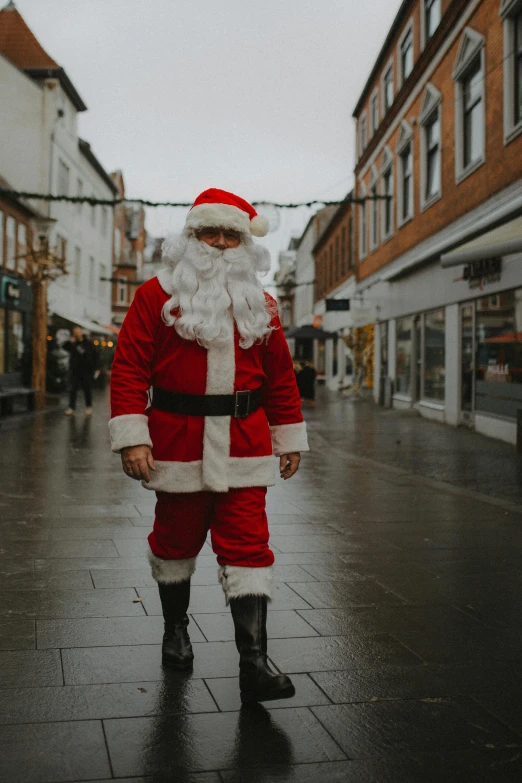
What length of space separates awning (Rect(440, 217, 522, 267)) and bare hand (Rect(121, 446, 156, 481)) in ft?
22.0

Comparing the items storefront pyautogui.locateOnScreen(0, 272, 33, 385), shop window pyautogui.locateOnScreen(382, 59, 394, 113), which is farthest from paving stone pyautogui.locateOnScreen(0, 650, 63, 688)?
shop window pyautogui.locateOnScreen(382, 59, 394, 113)

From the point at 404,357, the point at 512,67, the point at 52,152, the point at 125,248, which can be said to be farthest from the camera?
the point at 125,248

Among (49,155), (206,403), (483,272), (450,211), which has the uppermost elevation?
(49,155)

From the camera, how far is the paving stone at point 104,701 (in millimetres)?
2975

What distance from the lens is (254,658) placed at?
3.15m

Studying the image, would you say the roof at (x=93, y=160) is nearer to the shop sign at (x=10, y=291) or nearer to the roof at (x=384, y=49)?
the roof at (x=384, y=49)

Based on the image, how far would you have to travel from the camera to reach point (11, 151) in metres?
30.1

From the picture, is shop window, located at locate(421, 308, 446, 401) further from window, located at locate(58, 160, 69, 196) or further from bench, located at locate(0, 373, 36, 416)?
window, located at locate(58, 160, 69, 196)

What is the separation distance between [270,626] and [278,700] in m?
0.89

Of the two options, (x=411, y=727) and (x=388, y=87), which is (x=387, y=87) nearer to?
(x=388, y=87)

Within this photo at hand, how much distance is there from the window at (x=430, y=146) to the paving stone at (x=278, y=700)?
16.7 metres

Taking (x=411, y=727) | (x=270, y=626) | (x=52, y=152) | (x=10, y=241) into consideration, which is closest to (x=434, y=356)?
(x=10, y=241)

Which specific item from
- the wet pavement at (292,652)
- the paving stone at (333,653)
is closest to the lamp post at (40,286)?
the wet pavement at (292,652)

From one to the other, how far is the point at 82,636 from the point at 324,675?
1.13 m
